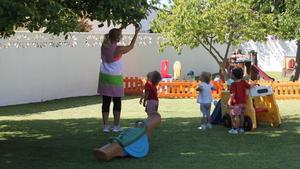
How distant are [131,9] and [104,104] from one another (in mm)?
2782

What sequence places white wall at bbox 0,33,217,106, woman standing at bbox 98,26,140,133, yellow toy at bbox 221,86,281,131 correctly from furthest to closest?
white wall at bbox 0,33,217,106
yellow toy at bbox 221,86,281,131
woman standing at bbox 98,26,140,133

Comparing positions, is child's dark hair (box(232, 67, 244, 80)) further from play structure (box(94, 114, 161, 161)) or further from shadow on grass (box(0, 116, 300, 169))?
play structure (box(94, 114, 161, 161))

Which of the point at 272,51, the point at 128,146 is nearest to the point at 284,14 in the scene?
the point at 128,146

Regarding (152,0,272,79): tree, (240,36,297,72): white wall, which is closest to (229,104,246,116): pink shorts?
(152,0,272,79): tree

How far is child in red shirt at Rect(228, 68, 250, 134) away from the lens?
9.43 m

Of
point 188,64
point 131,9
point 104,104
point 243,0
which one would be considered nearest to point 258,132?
point 104,104

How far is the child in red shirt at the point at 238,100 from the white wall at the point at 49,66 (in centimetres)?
771

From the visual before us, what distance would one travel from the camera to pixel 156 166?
682 cm

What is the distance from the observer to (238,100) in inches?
373

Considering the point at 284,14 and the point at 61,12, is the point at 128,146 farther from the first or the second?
the point at 284,14

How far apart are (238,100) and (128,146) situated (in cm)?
285

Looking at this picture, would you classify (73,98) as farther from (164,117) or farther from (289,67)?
(289,67)

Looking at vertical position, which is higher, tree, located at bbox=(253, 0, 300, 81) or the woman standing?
tree, located at bbox=(253, 0, 300, 81)

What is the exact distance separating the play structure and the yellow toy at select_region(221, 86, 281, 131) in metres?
2.59
